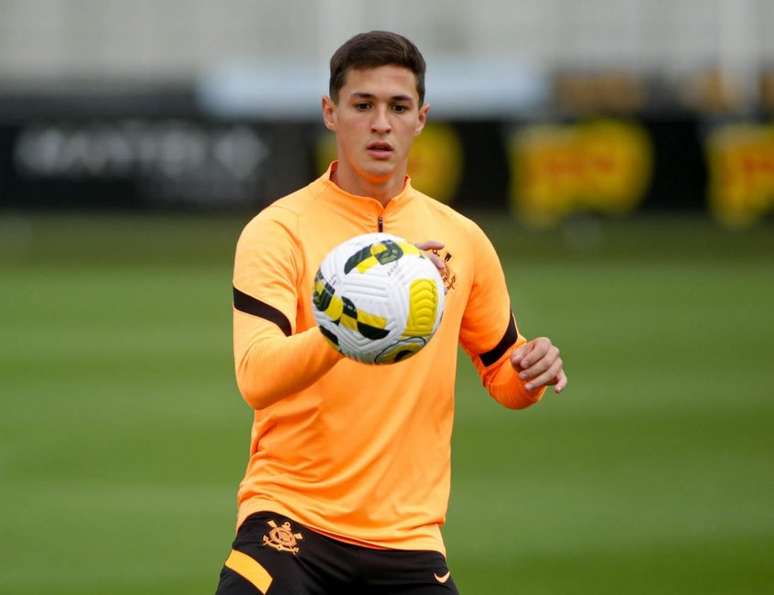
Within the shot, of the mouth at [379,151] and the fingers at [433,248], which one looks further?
the mouth at [379,151]

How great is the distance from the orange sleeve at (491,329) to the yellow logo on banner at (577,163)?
2249cm

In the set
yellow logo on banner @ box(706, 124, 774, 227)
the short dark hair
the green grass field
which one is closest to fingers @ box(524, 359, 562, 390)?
the short dark hair

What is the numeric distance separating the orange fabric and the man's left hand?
6.6 inches

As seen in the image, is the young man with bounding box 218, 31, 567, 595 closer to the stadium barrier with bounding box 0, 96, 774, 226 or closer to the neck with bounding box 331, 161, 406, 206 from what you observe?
the neck with bounding box 331, 161, 406, 206

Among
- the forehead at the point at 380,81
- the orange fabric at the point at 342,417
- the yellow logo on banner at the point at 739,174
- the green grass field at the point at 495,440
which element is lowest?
the green grass field at the point at 495,440

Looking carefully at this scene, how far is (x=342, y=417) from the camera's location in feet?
16.8

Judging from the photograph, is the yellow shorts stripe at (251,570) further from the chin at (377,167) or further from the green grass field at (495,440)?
the green grass field at (495,440)

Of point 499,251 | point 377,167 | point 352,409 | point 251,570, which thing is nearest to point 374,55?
point 377,167

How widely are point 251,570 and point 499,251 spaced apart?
21.0 metres

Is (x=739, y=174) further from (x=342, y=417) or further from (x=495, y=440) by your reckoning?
(x=342, y=417)

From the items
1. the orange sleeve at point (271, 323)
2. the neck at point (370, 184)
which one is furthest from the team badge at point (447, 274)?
the orange sleeve at point (271, 323)

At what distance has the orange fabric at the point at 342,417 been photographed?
5.09 m

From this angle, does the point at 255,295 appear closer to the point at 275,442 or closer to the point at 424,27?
the point at 275,442

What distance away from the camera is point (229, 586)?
4.98 metres
